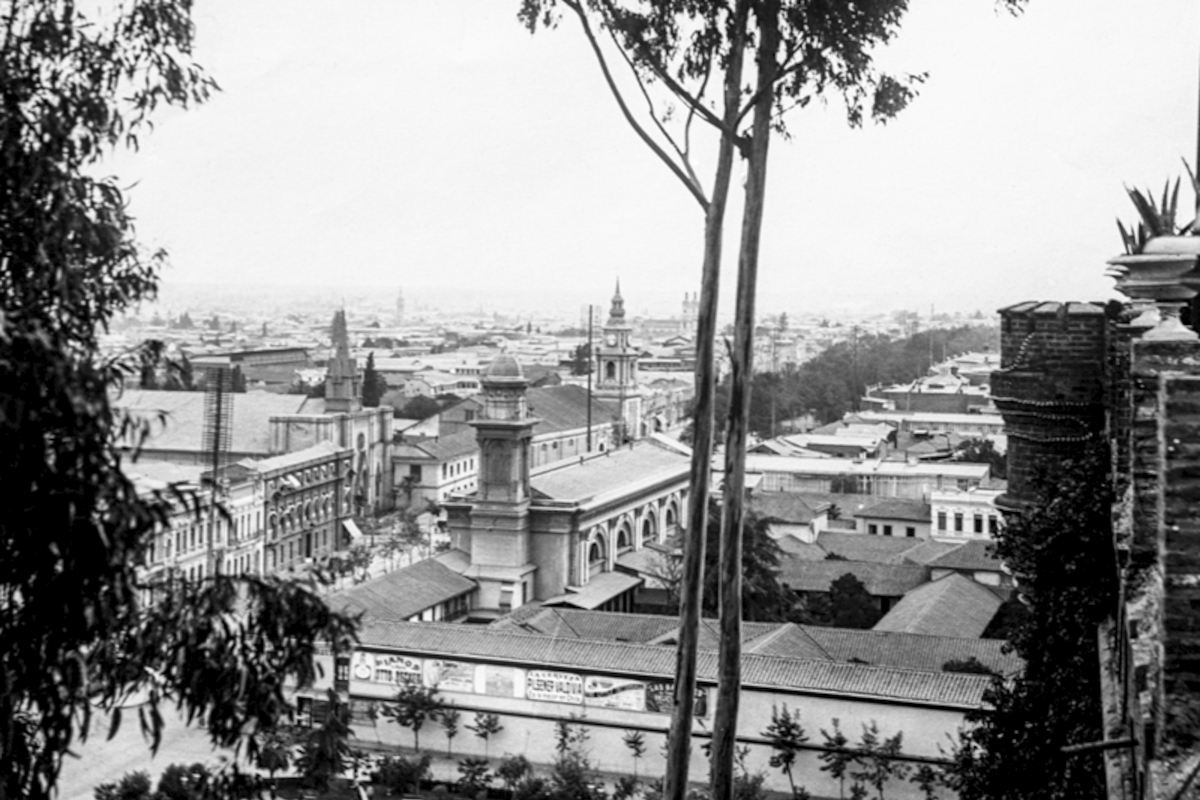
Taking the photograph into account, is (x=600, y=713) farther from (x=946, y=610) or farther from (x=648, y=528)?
(x=648, y=528)

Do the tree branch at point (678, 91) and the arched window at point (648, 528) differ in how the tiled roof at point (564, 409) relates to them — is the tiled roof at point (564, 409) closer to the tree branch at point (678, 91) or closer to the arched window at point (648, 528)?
the arched window at point (648, 528)

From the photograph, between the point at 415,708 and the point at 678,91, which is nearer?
the point at 678,91

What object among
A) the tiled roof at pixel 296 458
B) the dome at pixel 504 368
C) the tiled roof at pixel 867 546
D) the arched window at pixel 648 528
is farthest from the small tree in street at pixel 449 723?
the arched window at pixel 648 528

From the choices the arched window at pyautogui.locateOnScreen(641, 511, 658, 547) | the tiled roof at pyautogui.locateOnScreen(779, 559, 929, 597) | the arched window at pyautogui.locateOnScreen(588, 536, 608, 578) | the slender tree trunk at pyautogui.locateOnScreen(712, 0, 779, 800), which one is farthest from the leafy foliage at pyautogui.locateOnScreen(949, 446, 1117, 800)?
the arched window at pyautogui.locateOnScreen(641, 511, 658, 547)

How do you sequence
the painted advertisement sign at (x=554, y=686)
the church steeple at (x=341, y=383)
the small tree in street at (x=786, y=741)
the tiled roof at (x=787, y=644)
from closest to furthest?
the small tree in street at (x=786, y=741) < the painted advertisement sign at (x=554, y=686) < the tiled roof at (x=787, y=644) < the church steeple at (x=341, y=383)

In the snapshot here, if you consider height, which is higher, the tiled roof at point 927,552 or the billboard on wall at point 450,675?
the billboard on wall at point 450,675

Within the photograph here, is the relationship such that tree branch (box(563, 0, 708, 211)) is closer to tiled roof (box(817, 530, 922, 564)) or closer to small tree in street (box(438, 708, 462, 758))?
small tree in street (box(438, 708, 462, 758))

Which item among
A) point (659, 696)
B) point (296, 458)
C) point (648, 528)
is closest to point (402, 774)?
point (659, 696)
